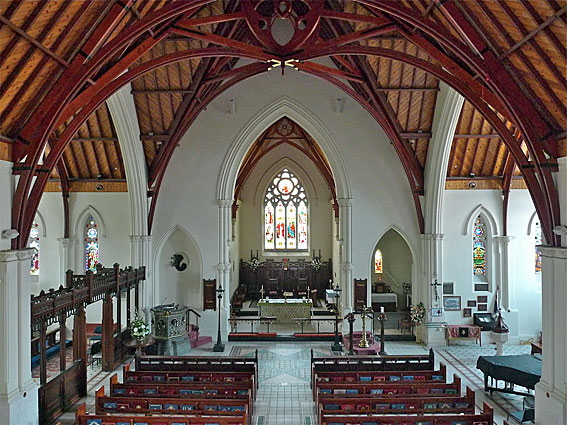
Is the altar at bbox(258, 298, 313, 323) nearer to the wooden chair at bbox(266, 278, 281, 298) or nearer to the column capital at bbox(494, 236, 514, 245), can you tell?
the wooden chair at bbox(266, 278, 281, 298)

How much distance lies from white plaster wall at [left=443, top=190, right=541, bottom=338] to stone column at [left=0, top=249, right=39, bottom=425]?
1672 centimetres

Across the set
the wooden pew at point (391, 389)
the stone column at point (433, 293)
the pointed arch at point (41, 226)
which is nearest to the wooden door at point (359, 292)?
the stone column at point (433, 293)

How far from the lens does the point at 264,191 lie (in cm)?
3247

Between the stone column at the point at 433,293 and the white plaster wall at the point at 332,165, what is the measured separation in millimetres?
1072

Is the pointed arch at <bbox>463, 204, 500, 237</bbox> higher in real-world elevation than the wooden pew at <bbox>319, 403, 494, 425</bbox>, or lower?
higher

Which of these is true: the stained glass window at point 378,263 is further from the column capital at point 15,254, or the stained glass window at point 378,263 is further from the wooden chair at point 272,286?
the column capital at point 15,254

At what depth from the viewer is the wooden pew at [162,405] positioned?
35.5ft

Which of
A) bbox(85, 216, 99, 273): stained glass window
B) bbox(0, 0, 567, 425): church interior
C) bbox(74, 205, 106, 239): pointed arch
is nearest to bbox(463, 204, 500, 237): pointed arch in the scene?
bbox(0, 0, 567, 425): church interior

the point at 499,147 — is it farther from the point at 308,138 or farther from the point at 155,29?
the point at 155,29

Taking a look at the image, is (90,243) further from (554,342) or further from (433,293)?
(554,342)

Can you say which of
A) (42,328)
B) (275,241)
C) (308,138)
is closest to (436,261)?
(308,138)

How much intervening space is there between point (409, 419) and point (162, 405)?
17.0 ft

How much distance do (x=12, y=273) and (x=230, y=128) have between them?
1272 centimetres

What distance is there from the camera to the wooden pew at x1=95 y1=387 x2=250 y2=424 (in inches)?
426
